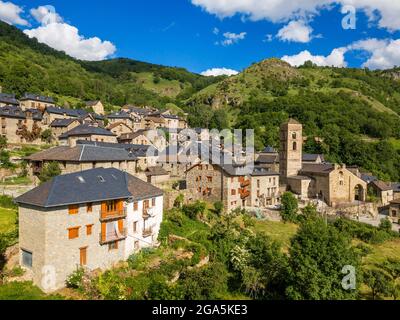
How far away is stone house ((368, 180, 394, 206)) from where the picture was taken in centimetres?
5928

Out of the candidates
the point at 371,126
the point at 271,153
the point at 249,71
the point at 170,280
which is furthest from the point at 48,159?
the point at 249,71

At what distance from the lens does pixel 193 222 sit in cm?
3634

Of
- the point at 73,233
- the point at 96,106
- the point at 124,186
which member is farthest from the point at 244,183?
the point at 96,106

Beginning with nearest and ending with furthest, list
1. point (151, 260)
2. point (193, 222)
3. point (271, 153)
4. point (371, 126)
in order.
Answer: point (151, 260) < point (193, 222) < point (271, 153) < point (371, 126)

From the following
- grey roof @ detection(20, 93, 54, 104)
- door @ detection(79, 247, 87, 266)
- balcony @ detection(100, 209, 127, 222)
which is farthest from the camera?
grey roof @ detection(20, 93, 54, 104)

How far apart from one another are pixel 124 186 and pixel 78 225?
17.6 feet

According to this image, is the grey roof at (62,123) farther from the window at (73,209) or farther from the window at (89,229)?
the window at (73,209)

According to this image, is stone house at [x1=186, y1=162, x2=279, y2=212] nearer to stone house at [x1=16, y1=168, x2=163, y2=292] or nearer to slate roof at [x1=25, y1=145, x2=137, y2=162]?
slate roof at [x1=25, y1=145, x2=137, y2=162]

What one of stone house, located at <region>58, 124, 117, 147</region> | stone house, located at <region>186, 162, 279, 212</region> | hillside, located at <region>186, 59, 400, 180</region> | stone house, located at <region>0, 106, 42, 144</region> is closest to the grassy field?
stone house, located at <region>186, 162, 279, 212</region>

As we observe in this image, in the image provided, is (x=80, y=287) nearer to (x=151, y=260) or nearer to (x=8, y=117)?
(x=151, y=260)

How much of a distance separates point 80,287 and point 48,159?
897 inches

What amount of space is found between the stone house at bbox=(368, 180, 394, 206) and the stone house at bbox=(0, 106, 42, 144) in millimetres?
64862

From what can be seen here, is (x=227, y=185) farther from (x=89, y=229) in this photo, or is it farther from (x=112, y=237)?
(x=89, y=229)

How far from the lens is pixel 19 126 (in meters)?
61.5
